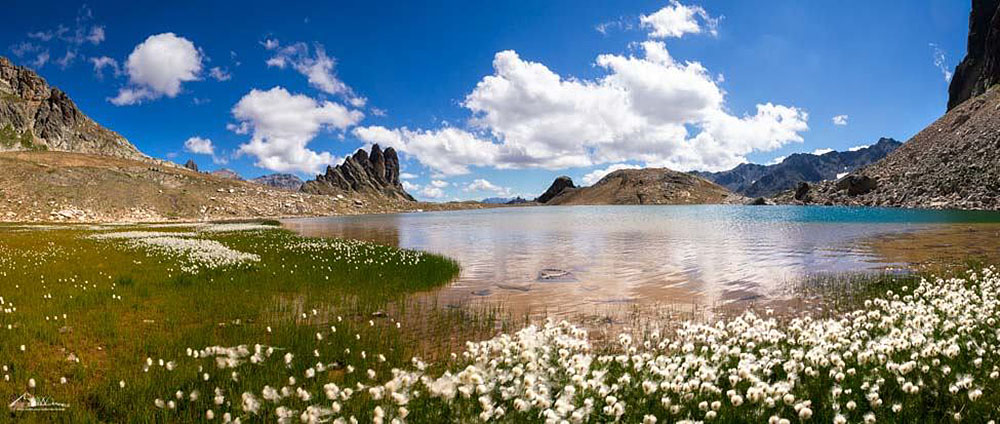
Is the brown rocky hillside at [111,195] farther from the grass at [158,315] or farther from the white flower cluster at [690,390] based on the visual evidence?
the white flower cluster at [690,390]

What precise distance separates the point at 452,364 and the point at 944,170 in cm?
16251

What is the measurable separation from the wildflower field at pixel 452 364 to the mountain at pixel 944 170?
126494mm

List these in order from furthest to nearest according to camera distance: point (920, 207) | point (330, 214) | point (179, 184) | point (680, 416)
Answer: point (330, 214) → point (179, 184) → point (920, 207) → point (680, 416)

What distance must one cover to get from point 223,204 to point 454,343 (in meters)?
139

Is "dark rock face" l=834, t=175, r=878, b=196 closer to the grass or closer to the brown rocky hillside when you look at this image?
the grass

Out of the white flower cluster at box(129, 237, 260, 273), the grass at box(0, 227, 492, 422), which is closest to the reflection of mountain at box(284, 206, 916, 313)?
the grass at box(0, 227, 492, 422)

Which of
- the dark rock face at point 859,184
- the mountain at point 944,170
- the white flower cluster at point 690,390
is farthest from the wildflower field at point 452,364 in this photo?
the dark rock face at point 859,184

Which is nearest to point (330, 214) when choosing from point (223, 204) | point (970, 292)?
point (223, 204)

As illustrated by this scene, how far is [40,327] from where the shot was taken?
33.2 ft

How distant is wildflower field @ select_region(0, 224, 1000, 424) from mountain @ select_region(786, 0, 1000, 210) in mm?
126494

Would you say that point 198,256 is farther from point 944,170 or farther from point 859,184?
point 859,184

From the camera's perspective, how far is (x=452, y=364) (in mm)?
8758

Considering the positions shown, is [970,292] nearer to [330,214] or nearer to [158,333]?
[158,333]

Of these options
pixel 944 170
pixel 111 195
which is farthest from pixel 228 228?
pixel 944 170
